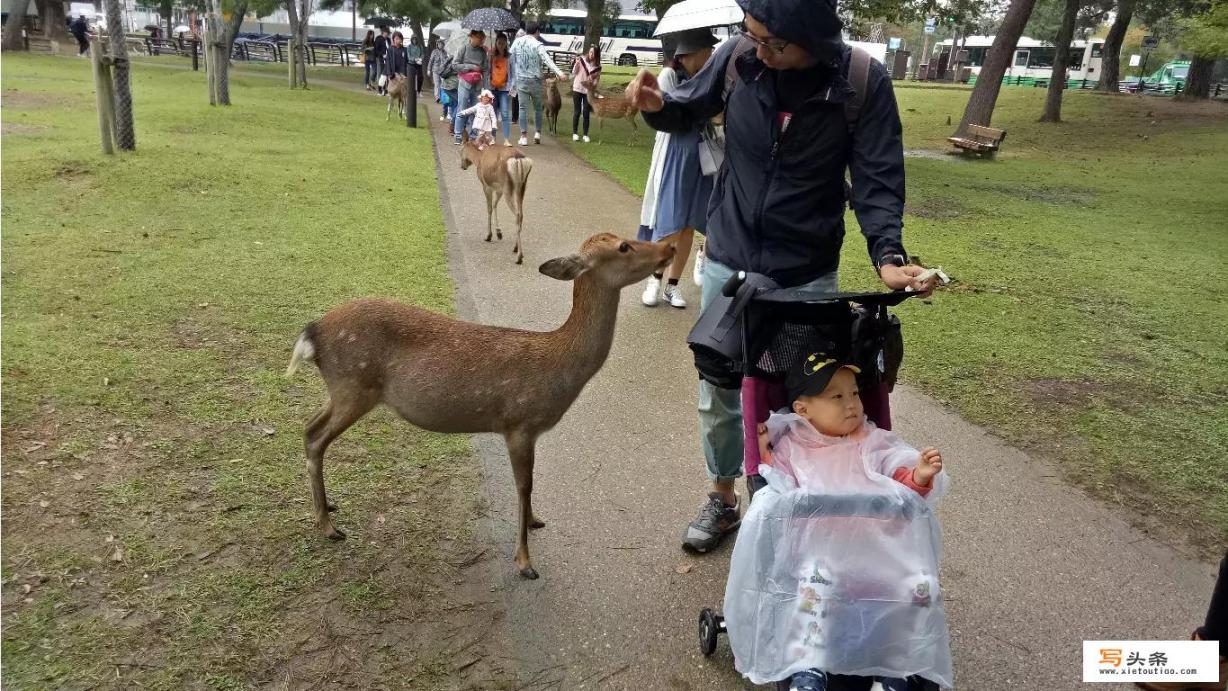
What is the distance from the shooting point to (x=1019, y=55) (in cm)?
5322

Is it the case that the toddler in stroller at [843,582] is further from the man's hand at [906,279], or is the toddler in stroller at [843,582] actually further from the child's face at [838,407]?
the man's hand at [906,279]

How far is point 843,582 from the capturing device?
2.27 metres

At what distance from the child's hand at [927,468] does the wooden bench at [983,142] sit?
19.4m

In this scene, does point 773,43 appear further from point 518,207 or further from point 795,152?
point 518,207

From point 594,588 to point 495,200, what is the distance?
6.39m

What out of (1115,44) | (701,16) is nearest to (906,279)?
(701,16)

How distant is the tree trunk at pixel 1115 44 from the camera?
31375mm

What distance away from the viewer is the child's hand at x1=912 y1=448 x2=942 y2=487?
230 cm

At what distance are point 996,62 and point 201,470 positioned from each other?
2041cm

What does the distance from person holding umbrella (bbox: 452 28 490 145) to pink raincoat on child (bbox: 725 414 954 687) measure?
42.7 ft

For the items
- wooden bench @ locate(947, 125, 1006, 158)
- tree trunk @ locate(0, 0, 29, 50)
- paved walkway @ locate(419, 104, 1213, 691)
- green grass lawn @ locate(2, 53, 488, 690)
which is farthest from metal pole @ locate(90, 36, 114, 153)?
tree trunk @ locate(0, 0, 29, 50)

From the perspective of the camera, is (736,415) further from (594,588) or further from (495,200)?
(495,200)

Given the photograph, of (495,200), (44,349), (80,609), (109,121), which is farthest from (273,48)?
(80,609)

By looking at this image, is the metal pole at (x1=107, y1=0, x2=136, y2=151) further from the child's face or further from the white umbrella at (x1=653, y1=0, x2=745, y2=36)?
the child's face
